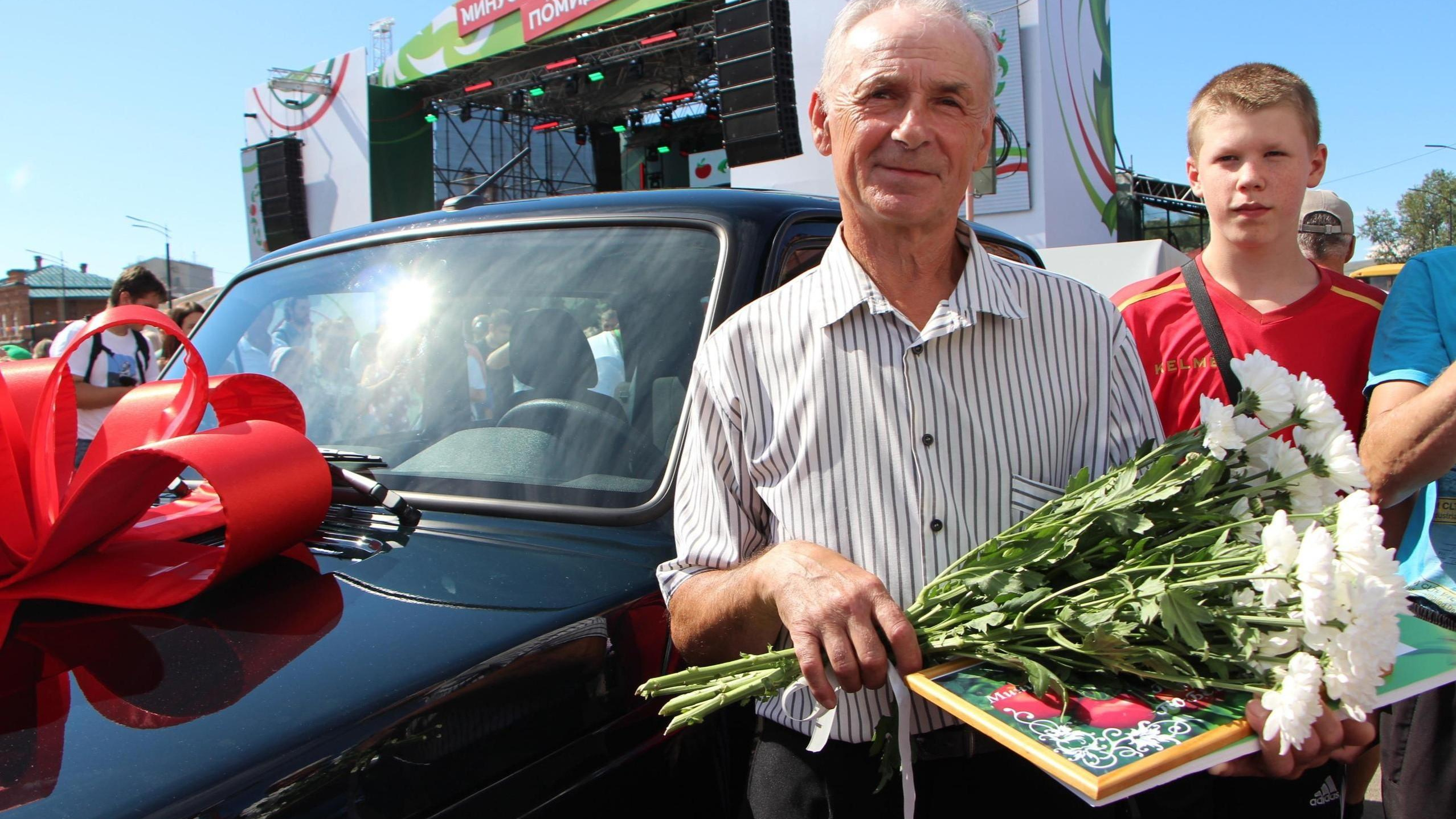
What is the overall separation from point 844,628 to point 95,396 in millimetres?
5288

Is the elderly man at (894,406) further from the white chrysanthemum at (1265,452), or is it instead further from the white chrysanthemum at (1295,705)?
the white chrysanthemum at (1295,705)

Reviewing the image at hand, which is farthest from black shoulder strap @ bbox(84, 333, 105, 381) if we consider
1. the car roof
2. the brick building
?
the brick building

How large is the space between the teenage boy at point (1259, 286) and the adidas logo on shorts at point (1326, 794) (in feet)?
2.36

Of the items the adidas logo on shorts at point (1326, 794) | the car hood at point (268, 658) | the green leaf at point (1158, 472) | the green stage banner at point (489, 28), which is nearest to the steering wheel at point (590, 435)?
the car hood at point (268, 658)

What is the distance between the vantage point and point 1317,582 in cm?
108

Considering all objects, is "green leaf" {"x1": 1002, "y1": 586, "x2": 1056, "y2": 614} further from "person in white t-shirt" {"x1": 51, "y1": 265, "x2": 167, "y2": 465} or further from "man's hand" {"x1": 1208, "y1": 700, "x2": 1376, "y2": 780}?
"person in white t-shirt" {"x1": 51, "y1": 265, "x2": 167, "y2": 465}

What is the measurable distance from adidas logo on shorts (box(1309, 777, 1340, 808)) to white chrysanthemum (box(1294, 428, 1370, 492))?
0.75m

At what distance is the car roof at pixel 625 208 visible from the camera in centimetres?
215

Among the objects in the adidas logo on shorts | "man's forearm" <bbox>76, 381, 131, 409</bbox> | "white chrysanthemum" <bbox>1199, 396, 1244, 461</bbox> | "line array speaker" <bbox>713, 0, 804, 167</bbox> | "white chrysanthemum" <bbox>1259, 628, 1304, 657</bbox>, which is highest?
"line array speaker" <bbox>713, 0, 804, 167</bbox>

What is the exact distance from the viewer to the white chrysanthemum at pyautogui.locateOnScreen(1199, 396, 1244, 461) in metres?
1.34

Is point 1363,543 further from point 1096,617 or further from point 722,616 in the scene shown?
point 722,616

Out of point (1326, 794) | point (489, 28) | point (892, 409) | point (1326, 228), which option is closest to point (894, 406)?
point (892, 409)

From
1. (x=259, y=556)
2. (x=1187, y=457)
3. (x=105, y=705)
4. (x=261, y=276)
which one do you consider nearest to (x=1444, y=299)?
(x=1187, y=457)

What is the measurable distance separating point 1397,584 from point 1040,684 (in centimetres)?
41
